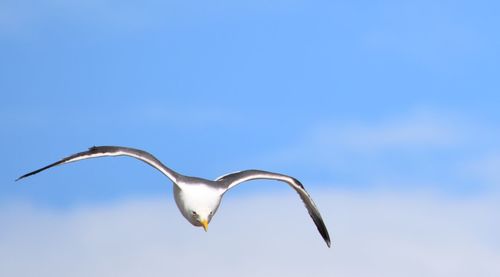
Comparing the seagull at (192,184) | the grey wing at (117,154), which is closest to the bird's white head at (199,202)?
the seagull at (192,184)

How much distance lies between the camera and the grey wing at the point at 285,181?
26.7 meters

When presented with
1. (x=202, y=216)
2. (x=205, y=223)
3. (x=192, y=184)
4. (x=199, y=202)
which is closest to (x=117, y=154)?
(x=192, y=184)

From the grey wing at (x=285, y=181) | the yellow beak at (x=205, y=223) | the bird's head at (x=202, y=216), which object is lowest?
the yellow beak at (x=205, y=223)

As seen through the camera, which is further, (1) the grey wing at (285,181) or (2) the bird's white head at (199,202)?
(1) the grey wing at (285,181)

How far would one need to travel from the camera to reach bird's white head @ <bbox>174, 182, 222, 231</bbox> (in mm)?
25812

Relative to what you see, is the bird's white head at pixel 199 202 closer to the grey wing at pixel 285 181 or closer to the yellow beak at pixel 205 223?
the yellow beak at pixel 205 223

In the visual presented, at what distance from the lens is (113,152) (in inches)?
982

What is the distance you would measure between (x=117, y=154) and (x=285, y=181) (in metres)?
5.28

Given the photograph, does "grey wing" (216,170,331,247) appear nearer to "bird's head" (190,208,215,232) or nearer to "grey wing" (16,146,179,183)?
"bird's head" (190,208,215,232)

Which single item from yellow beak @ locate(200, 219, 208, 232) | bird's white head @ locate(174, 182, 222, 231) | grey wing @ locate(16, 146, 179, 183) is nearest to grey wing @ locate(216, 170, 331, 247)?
bird's white head @ locate(174, 182, 222, 231)

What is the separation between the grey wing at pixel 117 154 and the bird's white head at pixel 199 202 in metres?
0.50

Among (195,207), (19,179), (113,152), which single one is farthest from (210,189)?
(19,179)

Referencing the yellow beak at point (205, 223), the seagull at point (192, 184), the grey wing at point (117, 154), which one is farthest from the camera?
the yellow beak at point (205, 223)

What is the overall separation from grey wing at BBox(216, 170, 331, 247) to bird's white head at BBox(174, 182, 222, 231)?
0.55 m
